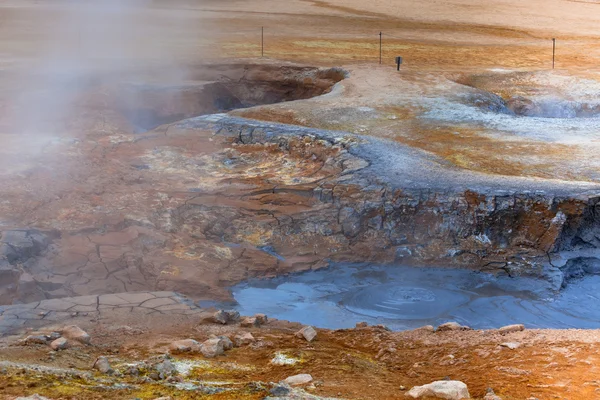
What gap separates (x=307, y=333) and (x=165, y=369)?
4.04 ft

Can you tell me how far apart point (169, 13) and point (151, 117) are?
15109 millimetres

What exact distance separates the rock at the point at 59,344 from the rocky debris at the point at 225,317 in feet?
3.74

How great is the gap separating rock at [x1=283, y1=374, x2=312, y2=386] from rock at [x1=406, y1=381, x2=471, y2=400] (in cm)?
57

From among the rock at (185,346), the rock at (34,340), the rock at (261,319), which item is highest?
the rock at (34,340)

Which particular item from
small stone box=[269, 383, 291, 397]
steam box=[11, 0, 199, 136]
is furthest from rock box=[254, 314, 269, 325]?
steam box=[11, 0, 199, 136]

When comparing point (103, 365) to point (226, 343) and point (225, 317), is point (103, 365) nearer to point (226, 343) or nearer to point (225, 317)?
point (226, 343)

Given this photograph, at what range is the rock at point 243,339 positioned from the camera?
5461 mm

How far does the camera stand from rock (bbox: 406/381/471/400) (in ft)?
14.3

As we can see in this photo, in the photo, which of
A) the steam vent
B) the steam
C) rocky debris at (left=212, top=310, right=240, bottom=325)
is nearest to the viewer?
the steam vent

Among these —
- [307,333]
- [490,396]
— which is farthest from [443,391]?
[307,333]

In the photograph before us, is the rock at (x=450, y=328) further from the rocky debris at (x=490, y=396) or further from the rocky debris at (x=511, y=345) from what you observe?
the rocky debris at (x=490, y=396)

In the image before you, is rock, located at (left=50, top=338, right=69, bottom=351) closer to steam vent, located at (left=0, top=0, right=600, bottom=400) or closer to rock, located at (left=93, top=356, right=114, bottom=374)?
steam vent, located at (left=0, top=0, right=600, bottom=400)

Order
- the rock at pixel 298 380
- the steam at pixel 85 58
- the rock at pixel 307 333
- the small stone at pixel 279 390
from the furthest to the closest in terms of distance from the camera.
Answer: the steam at pixel 85 58 < the rock at pixel 307 333 < the rock at pixel 298 380 < the small stone at pixel 279 390

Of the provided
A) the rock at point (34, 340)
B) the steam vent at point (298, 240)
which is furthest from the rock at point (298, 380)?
the rock at point (34, 340)
